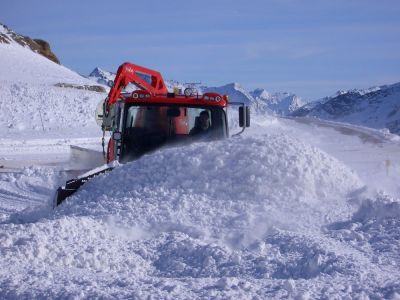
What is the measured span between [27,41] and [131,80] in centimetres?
5536

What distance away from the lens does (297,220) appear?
623cm

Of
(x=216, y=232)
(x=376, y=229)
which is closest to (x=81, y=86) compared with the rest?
(x=216, y=232)

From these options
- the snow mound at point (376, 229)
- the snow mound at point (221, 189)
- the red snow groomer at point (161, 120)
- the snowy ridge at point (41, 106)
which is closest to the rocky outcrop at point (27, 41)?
the snowy ridge at point (41, 106)

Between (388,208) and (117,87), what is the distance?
16.3 feet

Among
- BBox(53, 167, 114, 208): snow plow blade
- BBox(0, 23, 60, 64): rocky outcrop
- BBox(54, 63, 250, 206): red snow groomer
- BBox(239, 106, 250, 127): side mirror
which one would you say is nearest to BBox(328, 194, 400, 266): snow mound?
BBox(239, 106, 250, 127): side mirror

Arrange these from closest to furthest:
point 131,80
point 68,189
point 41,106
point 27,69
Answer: point 68,189 < point 131,80 < point 41,106 < point 27,69

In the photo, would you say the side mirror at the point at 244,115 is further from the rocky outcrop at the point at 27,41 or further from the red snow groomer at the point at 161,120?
the rocky outcrop at the point at 27,41

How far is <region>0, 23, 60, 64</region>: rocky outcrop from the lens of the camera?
5921cm

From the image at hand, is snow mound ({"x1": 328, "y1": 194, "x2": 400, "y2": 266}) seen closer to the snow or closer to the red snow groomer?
the snow

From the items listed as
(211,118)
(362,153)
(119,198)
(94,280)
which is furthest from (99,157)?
(362,153)

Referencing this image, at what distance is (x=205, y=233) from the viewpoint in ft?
19.2

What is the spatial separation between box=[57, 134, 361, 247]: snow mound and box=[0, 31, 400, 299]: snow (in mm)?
14

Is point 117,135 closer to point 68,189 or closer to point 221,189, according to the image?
point 68,189

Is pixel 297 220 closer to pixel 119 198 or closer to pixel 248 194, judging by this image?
pixel 248 194
